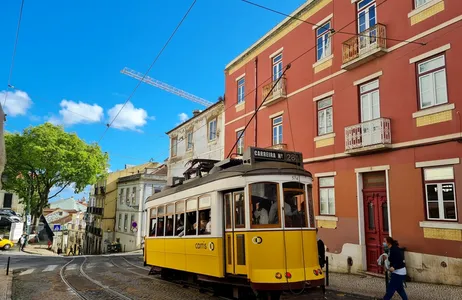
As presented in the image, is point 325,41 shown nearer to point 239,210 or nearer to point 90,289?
point 239,210

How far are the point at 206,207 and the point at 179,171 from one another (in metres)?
21.0

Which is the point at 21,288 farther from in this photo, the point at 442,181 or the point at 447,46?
the point at 447,46

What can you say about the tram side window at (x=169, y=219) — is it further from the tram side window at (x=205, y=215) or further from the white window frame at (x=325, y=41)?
the white window frame at (x=325, y=41)

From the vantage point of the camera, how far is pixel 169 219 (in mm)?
11453

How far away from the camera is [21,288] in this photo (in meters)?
11.6

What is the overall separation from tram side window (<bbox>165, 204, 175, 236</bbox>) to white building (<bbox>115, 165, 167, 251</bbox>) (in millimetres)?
23107

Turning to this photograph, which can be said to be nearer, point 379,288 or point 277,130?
point 379,288

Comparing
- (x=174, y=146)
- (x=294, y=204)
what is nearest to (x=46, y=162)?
(x=174, y=146)

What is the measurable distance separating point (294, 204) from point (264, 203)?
70cm

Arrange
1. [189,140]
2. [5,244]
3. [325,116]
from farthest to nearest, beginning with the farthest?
[5,244], [189,140], [325,116]

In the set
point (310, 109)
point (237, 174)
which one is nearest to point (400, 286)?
point (237, 174)

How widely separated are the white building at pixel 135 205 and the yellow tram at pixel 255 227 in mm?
25817

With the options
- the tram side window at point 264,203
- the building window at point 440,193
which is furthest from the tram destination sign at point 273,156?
the building window at point 440,193

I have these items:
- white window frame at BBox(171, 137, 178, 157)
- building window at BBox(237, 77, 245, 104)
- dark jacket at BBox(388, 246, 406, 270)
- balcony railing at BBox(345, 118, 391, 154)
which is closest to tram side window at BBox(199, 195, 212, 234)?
dark jacket at BBox(388, 246, 406, 270)
